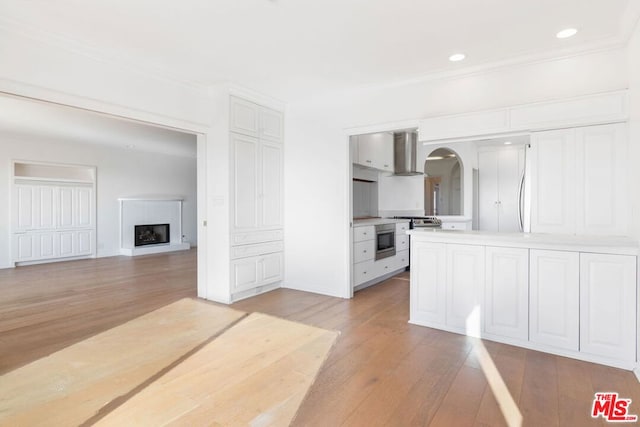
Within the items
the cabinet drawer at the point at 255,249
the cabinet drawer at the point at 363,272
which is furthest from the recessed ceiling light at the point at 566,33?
the cabinet drawer at the point at 255,249

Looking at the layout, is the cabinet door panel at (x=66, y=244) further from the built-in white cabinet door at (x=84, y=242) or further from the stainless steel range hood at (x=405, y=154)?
the stainless steel range hood at (x=405, y=154)

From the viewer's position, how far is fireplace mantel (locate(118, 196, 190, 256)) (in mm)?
8383

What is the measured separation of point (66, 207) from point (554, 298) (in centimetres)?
895

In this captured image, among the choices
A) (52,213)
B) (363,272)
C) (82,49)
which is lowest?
(363,272)

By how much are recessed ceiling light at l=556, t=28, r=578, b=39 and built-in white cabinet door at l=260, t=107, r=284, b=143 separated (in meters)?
3.28

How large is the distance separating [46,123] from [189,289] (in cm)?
407

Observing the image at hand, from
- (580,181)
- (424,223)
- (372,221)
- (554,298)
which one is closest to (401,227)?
(424,223)

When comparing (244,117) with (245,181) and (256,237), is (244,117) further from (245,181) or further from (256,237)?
(256,237)

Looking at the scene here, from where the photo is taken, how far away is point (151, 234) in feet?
29.6

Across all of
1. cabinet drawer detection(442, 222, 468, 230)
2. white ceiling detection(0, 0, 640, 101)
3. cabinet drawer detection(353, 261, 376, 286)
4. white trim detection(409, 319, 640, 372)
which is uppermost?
white ceiling detection(0, 0, 640, 101)

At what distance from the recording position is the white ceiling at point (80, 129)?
5129mm

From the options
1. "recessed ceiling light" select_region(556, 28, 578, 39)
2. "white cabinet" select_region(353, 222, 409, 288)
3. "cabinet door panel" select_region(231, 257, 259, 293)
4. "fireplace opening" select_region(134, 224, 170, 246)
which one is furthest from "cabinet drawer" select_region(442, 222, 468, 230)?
"fireplace opening" select_region(134, 224, 170, 246)

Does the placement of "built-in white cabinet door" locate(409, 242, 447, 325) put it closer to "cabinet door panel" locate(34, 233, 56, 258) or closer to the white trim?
the white trim

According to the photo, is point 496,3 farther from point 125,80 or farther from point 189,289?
point 189,289
